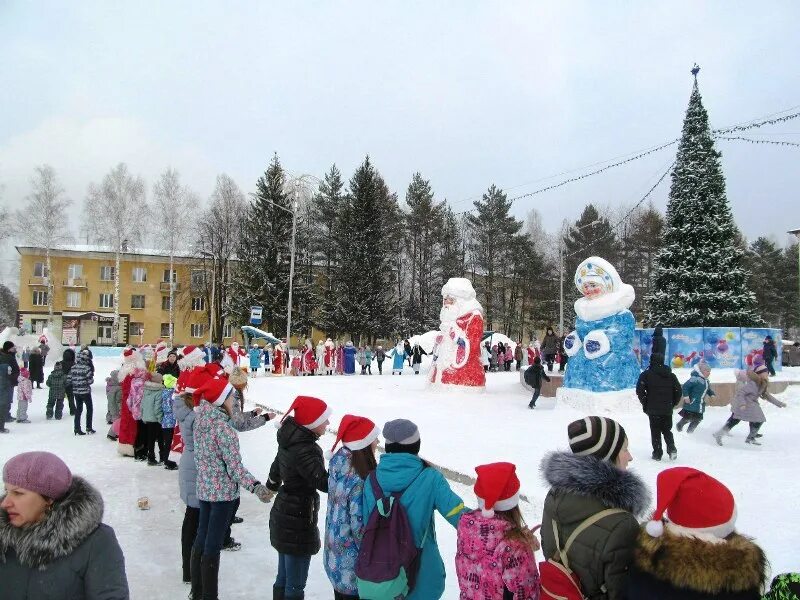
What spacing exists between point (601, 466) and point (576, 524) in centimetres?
29

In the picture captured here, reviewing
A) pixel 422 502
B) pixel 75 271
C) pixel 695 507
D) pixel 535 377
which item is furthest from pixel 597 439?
pixel 75 271

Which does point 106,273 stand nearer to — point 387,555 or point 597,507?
point 387,555

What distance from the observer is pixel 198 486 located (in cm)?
460

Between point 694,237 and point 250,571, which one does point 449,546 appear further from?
point 694,237

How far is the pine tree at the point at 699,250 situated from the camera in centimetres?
2486

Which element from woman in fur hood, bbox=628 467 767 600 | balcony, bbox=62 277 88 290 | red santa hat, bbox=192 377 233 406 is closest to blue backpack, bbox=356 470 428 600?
woman in fur hood, bbox=628 467 767 600

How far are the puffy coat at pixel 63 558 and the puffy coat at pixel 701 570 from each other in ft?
7.01

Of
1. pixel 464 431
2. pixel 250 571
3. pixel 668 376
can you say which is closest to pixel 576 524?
pixel 250 571

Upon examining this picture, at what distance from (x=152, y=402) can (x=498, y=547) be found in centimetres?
763

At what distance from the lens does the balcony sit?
4831 cm

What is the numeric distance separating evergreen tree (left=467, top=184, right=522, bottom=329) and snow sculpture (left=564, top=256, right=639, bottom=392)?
33422 millimetres

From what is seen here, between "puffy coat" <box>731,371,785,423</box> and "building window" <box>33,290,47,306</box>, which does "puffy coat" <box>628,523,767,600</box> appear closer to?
"puffy coat" <box>731,371,785,423</box>

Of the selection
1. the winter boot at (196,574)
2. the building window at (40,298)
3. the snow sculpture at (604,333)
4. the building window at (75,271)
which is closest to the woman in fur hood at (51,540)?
the winter boot at (196,574)

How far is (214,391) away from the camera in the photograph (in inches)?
181
